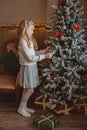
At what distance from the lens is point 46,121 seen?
3.53 m

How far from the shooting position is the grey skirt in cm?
367

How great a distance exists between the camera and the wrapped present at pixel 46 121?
346cm

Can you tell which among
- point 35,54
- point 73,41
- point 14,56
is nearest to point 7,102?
point 14,56

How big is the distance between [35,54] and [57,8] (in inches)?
26.1

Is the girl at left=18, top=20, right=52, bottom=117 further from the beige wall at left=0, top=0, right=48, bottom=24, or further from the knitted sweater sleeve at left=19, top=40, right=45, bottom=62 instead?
the beige wall at left=0, top=0, right=48, bottom=24

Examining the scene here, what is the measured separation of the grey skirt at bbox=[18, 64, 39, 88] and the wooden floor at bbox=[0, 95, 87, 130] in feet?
1.50

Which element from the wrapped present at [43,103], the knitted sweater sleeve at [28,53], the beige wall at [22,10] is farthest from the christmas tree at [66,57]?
the beige wall at [22,10]

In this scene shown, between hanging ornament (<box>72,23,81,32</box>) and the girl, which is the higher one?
hanging ornament (<box>72,23,81,32</box>)

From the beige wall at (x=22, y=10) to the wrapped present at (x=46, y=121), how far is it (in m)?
1.69

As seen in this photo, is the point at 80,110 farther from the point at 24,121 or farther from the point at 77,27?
the point at 77,27

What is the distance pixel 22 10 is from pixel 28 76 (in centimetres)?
139

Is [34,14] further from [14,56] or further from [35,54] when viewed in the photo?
[35,54]

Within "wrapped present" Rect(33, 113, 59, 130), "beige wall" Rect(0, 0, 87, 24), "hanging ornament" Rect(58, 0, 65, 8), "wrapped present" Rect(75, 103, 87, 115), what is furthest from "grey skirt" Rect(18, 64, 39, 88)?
"beige wall" Rect(0, 0, 87, 24)

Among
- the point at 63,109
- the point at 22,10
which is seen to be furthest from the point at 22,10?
the point at 63,109
